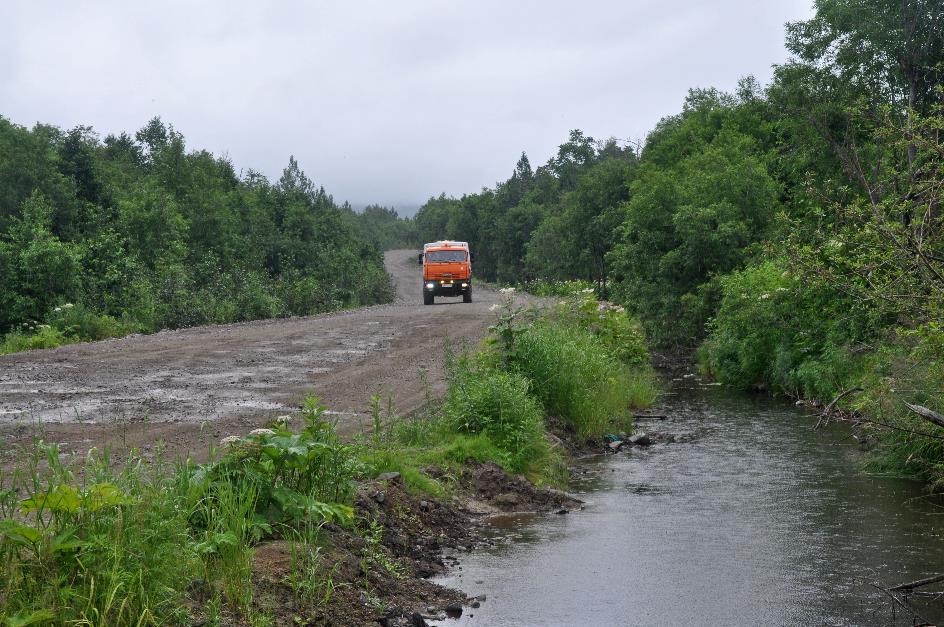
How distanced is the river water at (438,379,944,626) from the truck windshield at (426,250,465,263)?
28.6m

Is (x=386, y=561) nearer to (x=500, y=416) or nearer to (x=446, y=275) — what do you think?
(x=500, y=416)

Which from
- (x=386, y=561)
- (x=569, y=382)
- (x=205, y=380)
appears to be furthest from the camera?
(x=569, y=382)

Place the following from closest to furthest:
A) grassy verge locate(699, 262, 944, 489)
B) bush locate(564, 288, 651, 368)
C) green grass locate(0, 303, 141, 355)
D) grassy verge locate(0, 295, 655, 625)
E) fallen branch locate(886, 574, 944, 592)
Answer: grassy verge locate(0, 295, 655, 625)
fallen branch locate(886, 574, 944, 592)
grassy verge locate(699, 262, 944, 489)
green grass locate(0, 303, 141, 355)
bush locate(564, 288, 651, 368)

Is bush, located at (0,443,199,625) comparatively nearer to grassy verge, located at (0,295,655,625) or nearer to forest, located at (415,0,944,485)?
grassy verge, located at (0,295,655,625)

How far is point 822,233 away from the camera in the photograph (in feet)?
32.2

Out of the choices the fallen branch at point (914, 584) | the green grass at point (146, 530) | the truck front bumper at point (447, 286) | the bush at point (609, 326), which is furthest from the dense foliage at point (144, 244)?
the fallen branch at point (914, 584)

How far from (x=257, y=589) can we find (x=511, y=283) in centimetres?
8710

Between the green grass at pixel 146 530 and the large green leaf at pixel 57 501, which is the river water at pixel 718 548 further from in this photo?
the large green leaf at pixel 57 501

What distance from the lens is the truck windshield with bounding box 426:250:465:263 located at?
42.4 m

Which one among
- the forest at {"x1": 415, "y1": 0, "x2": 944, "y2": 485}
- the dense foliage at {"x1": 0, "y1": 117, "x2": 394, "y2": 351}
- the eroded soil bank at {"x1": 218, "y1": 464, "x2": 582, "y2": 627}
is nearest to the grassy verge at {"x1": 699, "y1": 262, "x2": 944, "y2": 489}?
the forest at {"x1": 415, "y1": 0, "x2": 944, "y2": 485}

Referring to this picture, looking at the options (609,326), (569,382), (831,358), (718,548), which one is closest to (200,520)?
(718,548)

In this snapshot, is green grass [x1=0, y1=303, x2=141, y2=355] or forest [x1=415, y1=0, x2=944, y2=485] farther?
green grass [x1=0, y1=303, x2=141, y2=355]

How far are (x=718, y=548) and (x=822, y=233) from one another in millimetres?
3549

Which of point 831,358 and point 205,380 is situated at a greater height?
point 205,380
